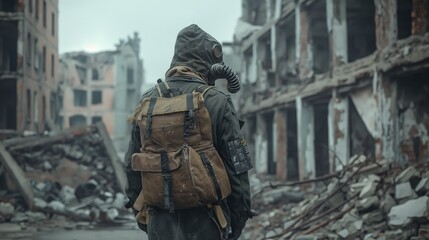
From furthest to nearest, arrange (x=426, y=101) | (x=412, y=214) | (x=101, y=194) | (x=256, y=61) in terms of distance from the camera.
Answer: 1. (x=256, y=61)
2. (x=101, y=194)
3. (x=426, y=101)
4. (x=412, y=214)

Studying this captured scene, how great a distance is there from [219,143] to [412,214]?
5099 millimetres

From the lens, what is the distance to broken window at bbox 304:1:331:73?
15.5 metres

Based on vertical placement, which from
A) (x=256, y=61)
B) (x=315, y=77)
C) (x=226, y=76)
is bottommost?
(x=226, y=76)

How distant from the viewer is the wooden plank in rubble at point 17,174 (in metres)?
12.5

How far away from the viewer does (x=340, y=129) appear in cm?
1266

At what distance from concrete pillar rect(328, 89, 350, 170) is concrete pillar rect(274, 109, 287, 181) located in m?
4.41

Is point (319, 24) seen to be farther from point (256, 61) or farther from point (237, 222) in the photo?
point (237, 222)

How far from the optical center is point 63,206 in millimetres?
12430

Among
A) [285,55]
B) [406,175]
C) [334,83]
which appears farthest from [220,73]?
[285,55]

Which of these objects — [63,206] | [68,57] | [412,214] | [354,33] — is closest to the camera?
[412,214]

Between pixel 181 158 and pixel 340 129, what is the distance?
10.6 metres

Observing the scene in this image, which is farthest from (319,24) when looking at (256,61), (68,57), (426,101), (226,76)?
(68,57)

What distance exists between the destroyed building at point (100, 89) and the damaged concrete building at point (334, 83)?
2538cm

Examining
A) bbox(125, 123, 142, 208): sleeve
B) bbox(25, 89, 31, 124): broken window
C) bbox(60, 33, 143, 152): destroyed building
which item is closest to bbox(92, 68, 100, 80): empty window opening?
bbox(60, 33, 143, 152): destroyed building
